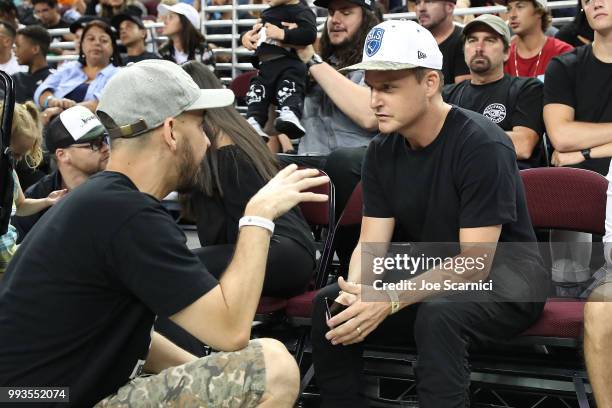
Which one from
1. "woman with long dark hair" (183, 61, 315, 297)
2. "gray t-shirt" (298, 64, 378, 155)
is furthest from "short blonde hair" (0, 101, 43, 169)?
"gray t-shirt" (298, 64, 378, 155)

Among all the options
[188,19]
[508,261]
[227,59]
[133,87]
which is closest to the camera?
[133,87]

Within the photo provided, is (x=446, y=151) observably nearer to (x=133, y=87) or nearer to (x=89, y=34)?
(x=133, y=87)

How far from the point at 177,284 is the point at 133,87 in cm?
62

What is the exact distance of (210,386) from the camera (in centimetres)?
264

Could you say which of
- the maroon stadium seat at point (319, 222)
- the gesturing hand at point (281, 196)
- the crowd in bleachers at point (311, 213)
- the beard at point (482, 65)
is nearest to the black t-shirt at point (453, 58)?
the crowd in bleachers at point (311, 213)

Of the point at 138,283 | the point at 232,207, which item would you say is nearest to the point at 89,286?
the point at 138,283

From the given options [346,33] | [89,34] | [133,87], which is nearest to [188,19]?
[89,34]

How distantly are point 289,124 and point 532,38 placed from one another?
1.72m

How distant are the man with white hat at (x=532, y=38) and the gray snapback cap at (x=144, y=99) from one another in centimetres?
347

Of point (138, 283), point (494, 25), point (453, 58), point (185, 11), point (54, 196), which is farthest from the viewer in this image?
point (185, 11)

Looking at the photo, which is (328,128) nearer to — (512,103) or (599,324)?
(512,103)

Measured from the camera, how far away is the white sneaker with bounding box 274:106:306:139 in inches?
206

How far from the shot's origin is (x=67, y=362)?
8.27ft

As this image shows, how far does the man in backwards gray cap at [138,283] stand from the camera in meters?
2.47
